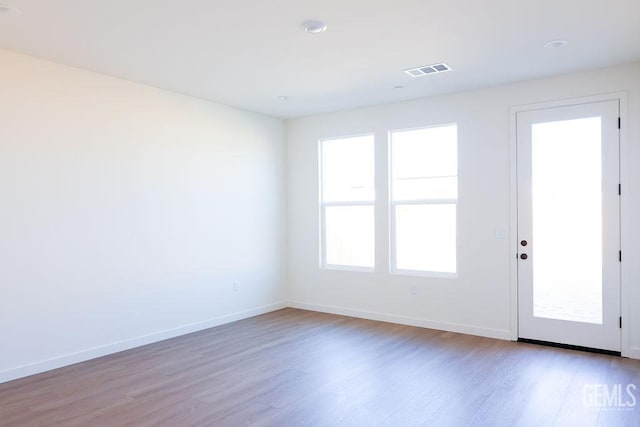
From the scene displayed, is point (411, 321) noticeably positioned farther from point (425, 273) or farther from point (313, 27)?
point (313, 27)

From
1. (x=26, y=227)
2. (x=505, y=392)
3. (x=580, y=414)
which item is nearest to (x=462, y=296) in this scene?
A: (x=505, y=392)

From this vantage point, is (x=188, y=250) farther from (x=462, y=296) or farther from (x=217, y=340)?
(x=462, y=296)

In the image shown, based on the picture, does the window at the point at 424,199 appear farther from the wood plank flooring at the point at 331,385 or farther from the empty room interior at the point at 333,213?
the wood plank flooring at the point at 331,385

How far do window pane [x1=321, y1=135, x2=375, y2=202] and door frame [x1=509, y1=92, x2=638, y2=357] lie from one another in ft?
5.71

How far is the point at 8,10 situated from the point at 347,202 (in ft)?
13.4

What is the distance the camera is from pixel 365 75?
4352mm

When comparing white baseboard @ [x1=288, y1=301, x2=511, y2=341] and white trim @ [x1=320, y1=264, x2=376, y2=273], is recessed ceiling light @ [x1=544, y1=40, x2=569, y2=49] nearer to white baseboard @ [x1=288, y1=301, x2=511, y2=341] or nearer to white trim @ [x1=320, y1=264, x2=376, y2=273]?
white baseboard @ [x1=288, y1=301, x2=511, y2=341]

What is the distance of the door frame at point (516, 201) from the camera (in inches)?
160

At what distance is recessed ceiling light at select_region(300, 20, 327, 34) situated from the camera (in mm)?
3123

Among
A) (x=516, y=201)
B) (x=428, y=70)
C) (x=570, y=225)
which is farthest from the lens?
(x=516, y=201)

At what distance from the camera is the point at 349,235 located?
19.6ft

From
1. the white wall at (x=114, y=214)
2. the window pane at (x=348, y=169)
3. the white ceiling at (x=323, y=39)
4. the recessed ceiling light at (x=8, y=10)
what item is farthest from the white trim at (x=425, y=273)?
the recessed ceiling light at (x=8, y=10)

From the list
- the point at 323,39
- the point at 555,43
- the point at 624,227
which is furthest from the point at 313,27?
the point at 624,227

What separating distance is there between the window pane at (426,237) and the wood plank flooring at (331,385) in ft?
2.94
